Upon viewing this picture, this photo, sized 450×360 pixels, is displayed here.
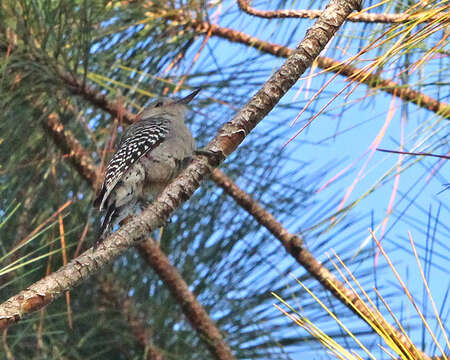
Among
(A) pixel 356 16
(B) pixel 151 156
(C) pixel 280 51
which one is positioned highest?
(B) pixel 151 156

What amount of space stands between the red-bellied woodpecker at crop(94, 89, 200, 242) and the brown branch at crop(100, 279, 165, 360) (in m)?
0.31

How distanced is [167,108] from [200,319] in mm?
1197

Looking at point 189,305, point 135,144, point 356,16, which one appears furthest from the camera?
point 135,144

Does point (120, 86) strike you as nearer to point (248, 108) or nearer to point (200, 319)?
point (200, 319)

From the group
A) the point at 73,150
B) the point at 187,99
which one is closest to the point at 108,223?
the point at 73,150

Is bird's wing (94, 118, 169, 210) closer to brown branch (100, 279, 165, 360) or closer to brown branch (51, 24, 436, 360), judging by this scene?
brown branch (51, 24, 436, 360)

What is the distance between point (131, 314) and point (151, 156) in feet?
2.45

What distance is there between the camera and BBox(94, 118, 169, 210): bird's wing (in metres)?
2.92

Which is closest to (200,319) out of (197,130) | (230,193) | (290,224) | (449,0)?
(230,193)

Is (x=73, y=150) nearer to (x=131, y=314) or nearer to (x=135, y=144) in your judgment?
(x=135, y=144)

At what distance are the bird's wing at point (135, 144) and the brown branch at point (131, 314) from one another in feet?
1.44

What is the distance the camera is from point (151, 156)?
A: 127 inches

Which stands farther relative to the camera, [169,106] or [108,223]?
[169,106]

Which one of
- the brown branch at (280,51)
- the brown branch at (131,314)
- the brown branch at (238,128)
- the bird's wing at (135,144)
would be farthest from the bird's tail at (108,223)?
the brown branch at (238,128)
